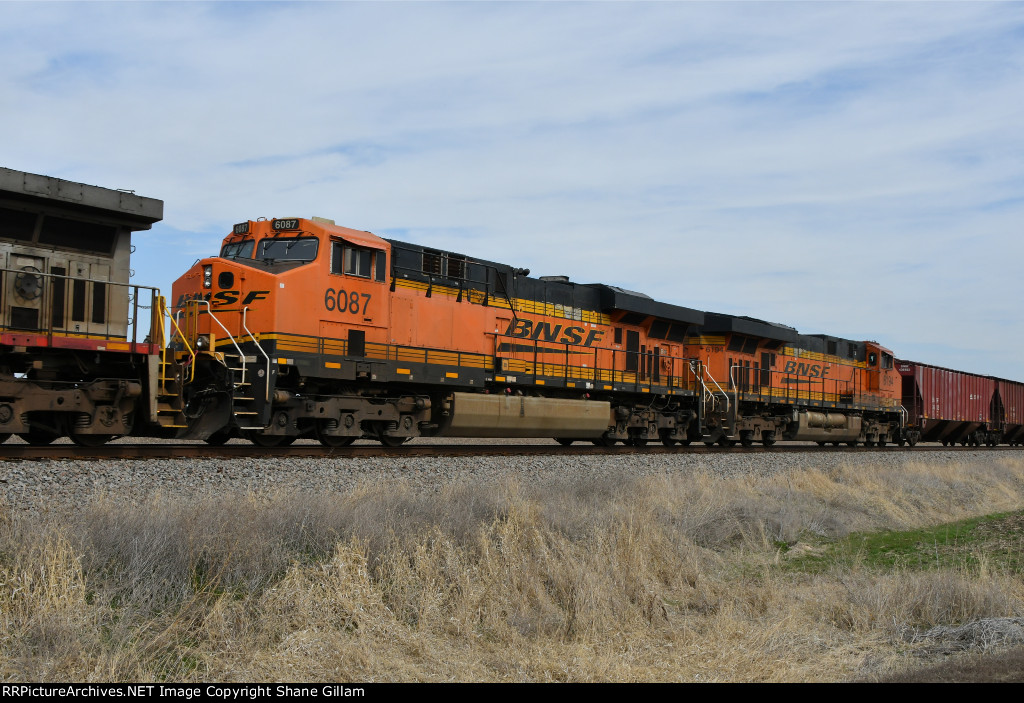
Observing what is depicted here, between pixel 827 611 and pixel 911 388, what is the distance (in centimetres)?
2865

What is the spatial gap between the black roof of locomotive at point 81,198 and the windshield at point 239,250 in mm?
2526

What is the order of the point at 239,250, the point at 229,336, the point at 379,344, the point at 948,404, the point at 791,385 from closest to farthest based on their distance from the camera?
the point at 229,336, the point at 239,250, the point at 379,344, the point at 791,385, the point at 948,404

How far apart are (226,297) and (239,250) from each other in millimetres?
1179

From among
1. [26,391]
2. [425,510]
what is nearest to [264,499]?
[425,510]

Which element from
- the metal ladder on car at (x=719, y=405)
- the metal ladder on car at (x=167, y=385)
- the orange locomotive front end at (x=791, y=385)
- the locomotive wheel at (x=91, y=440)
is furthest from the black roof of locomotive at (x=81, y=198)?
the orange locomotive front end at (x=791, y=385)

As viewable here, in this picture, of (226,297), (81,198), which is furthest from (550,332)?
(81,198)

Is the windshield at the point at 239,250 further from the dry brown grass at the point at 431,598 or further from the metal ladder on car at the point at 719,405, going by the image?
the metal ladder on car at the point at 719,405

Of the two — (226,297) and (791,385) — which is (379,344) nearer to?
(226,297)

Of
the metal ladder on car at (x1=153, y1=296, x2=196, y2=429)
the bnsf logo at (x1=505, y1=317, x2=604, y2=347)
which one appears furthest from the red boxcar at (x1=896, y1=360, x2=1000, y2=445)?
the metal ladder on car at (x1=153, y1=296, x2=196, y2=429)

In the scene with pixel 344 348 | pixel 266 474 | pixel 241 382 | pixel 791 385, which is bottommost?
pixel 266 474

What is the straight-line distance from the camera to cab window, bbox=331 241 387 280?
14.4 meters

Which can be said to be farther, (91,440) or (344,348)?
(344,348)

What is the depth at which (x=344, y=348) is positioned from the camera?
47.1 feet

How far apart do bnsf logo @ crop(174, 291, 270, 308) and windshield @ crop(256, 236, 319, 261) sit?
2.80ft
